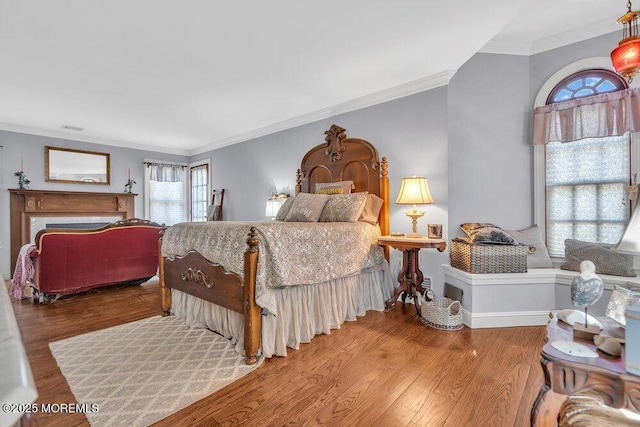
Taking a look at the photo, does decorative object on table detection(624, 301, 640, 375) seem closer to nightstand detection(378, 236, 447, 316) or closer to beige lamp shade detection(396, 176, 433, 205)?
nightstand detection(378, 236, 447, 316)

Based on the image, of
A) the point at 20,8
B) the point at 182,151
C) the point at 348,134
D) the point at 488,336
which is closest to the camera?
the point at 20,8

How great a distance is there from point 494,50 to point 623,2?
3.21 feet

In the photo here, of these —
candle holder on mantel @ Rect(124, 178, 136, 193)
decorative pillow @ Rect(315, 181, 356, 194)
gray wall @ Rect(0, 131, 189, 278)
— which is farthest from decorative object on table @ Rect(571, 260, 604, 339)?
candle holder on mantel @ Rect(124, 178, 136, 193)

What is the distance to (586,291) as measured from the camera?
4.06ft

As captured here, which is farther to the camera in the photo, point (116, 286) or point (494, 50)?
point (116, 286)

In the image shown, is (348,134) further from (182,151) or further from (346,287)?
(182,151)

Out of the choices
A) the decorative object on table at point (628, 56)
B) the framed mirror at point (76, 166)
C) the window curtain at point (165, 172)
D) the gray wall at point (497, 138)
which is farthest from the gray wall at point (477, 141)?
the framed mirror at point (76, 166)

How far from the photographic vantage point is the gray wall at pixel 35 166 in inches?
192

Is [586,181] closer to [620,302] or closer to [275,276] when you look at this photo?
[620,302]

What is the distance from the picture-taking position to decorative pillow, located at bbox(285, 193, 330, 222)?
11.0 ft

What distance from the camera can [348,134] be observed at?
3975 mm

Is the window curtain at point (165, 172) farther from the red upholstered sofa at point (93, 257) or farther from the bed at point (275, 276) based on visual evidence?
the bed at point (275, 276)

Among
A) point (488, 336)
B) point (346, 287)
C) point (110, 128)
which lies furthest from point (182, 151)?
point (488, 336)

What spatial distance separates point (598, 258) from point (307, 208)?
109 inches
